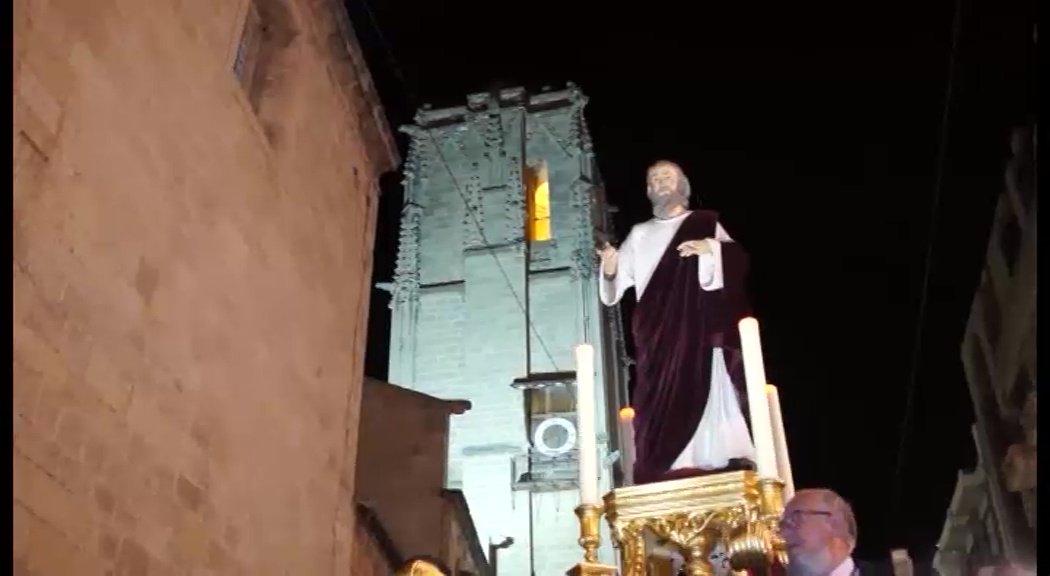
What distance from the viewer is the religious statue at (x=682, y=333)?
4539 mm

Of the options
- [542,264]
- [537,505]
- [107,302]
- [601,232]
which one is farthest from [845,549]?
[601,232]

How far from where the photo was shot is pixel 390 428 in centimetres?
1502

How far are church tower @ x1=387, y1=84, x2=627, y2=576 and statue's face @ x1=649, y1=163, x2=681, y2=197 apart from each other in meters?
19.2

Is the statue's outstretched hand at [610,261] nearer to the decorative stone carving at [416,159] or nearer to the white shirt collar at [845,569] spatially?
the white shirt collar at [845,569]

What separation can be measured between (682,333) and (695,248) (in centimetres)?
42

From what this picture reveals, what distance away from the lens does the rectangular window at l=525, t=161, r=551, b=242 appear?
32531 millimetres

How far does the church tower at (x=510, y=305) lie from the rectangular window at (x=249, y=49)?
1707 centimetres

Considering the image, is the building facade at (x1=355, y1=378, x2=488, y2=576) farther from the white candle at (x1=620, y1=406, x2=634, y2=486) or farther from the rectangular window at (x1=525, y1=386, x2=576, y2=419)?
the rectangular window at (x1=525, y1=386, x2=576, y2=419)

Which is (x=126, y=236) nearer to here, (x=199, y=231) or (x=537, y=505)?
(x=199, y=231)

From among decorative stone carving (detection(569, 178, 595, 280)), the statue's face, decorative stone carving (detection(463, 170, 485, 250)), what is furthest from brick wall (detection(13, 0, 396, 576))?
decorative stone carving (detection(463, 170, 485, 250))

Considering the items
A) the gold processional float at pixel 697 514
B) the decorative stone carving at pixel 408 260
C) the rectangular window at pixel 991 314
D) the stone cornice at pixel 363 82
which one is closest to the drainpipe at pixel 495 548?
the decorative stone carving at pixel 408 260

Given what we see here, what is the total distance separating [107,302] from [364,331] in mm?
4373

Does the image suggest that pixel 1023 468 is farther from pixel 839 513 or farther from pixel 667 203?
pixel 667 203
